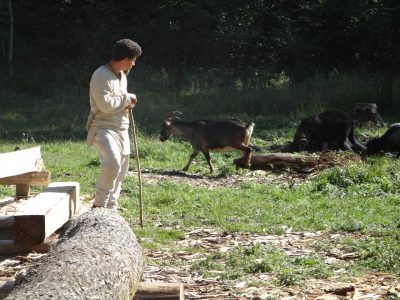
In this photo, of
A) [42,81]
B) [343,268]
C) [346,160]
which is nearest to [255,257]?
[343,268]

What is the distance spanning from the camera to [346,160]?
1617 cm

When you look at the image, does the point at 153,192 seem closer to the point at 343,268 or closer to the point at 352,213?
the point at 352,213

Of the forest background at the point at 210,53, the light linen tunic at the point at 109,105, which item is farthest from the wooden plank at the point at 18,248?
the forest background at the point at 210,53

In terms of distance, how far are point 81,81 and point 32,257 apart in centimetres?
2323

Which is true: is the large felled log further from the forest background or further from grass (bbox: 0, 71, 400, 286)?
the forest background

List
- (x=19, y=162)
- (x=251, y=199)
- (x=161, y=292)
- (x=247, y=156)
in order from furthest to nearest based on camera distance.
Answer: (x=247, y=156) < (x=251, y=199) < (x=19, y=162) < (x=161, y=292)

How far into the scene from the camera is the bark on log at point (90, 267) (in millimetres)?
5297

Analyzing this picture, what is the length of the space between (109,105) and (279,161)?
276 inches

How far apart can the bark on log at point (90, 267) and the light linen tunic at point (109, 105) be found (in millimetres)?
2499

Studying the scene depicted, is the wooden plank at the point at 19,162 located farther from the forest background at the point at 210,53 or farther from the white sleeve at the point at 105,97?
the forest background at the point at 210,53

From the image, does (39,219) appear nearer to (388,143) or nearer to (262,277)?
(262,277)

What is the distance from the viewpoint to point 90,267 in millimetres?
5797

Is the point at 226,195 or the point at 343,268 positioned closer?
the point at 343,268

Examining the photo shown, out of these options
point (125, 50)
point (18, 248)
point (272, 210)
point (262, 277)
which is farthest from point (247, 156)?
point (262, 277)
